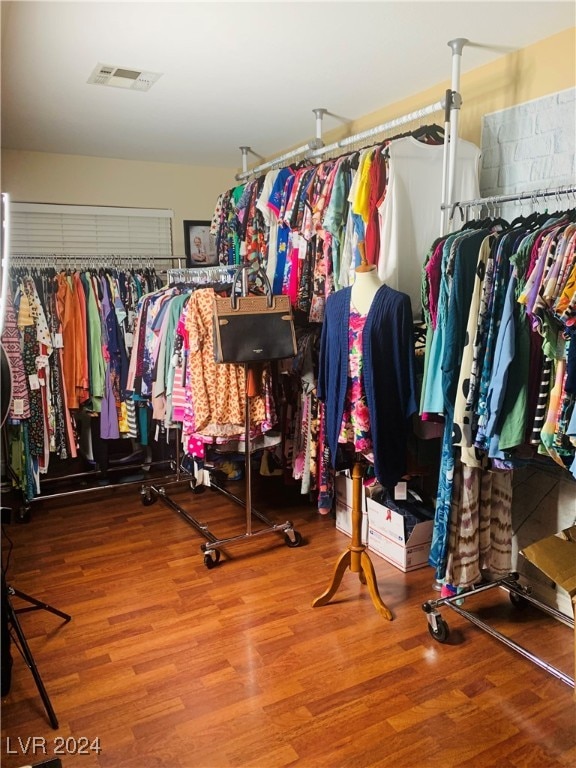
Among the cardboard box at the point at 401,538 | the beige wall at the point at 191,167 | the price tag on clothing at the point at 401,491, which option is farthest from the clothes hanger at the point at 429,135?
the cardboard box at the point at 401,538

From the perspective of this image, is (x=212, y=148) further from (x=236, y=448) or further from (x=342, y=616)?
(x=342, y=616)

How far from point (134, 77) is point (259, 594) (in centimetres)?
248

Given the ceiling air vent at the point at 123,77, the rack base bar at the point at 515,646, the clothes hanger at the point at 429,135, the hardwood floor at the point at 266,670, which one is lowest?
the hardwood floor at the point at 266,670

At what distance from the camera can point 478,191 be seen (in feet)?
8.79

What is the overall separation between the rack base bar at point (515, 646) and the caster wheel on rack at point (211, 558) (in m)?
1.19

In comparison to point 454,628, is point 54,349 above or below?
above

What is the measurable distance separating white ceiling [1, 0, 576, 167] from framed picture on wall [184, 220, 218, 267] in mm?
1071

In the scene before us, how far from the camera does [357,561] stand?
2.54 meters

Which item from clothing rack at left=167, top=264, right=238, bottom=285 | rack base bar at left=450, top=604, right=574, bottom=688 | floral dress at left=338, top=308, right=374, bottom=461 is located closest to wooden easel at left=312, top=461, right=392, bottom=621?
floral dress at left=338, top=308, right=374, bottom=461

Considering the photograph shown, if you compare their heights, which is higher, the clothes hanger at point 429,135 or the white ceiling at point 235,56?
the white ceiling at point 235,56

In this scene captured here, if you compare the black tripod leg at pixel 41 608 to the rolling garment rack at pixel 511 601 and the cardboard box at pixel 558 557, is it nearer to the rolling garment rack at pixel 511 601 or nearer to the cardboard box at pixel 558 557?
the rolling garment rack at pixel 511 601

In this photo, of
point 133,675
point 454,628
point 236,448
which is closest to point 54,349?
point 236,448

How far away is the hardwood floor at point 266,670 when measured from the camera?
71.2 inches

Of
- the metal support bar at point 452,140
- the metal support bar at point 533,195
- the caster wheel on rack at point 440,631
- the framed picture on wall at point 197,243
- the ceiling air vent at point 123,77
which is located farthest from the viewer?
the framed picture on wall at point 197,243
